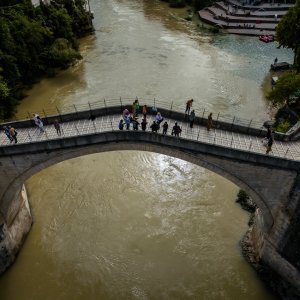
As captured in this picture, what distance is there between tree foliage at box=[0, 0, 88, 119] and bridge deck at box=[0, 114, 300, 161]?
38.6 feet

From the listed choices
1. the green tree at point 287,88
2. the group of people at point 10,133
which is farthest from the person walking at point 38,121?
the green tree at point 287,88

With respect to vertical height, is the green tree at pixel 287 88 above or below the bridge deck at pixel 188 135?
below

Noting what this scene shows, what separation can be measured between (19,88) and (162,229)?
76.8 feet

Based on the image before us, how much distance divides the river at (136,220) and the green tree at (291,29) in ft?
15.5

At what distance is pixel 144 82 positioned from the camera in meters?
37.5

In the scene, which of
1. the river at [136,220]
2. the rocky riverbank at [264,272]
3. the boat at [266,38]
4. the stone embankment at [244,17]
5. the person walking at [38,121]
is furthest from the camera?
the stone embankment at [244,17]

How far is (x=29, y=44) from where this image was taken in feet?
116

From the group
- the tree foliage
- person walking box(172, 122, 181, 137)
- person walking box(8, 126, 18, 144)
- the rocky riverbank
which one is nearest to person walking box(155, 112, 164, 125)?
person walking box(172, 122, 181, 137)

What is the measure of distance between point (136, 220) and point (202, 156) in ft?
25.9

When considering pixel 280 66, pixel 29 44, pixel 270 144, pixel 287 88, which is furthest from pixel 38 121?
pixel 280 66

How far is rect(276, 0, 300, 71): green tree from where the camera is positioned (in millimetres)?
33562

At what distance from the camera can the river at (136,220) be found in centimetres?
1916

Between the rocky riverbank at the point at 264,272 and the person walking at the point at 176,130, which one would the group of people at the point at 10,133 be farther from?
the rocky riverbank at the point at 264,272

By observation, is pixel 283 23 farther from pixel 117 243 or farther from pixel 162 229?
pixel 117 243
